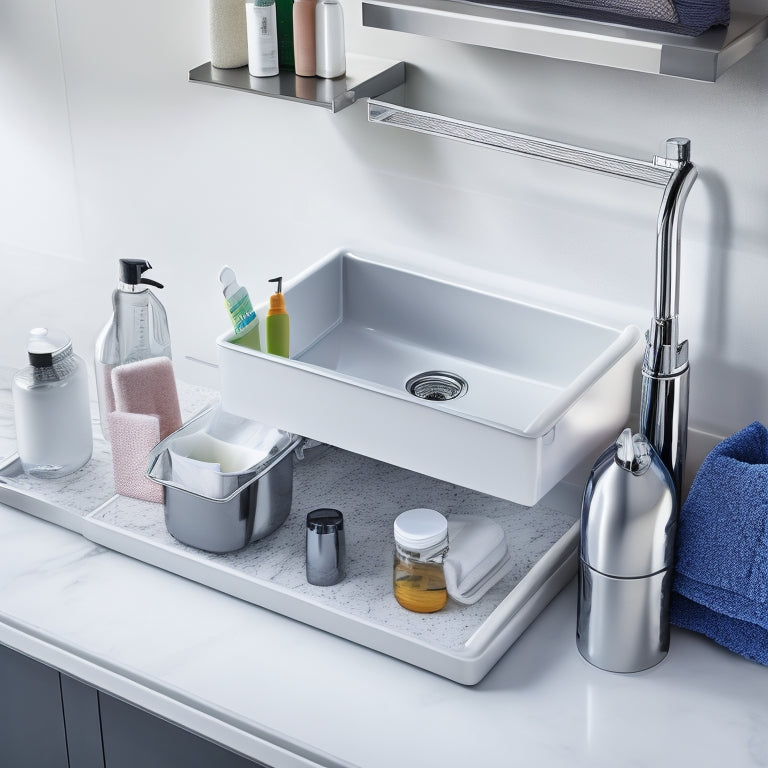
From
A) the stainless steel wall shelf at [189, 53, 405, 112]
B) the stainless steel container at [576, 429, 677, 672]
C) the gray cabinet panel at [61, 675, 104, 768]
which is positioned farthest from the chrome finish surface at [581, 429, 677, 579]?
the gray cabinet panel at [61, 675, 104, 768]

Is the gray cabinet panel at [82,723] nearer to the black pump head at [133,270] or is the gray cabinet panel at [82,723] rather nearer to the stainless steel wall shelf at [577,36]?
the black pump head at [133,270]

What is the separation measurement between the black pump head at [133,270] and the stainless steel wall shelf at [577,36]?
53 cm

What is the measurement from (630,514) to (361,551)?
433 millimetres

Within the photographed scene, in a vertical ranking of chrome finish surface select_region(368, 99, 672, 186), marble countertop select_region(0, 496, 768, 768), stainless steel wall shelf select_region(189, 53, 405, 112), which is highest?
stainless steel wall shelf select_region(189, 53, 405, 112)

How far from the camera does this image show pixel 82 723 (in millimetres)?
1548

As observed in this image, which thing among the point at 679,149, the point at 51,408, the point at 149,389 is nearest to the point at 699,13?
the point at 679,149

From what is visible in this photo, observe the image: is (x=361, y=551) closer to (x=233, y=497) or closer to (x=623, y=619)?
(x=233, y=497)

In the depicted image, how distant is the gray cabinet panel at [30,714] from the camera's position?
1569 mm

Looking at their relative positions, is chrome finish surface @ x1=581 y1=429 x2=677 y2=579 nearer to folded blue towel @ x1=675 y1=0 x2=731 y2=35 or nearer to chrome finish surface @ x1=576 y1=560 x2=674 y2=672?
chrome finish surface @ x1=576 y1=560 x2=674 y2=672

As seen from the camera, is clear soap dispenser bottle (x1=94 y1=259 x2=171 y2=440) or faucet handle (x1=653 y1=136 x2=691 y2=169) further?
clear soap dispenser bottle (x1=94 y1=259 x2=171 y2=440)

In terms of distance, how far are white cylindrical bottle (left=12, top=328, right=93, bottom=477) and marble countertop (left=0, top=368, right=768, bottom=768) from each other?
0.79 feet

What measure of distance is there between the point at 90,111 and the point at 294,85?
1.69ft

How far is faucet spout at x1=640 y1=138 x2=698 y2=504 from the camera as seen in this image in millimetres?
1312

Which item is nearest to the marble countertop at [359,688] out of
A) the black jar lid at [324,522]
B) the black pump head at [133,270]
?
the black jar lid at [324,522]
